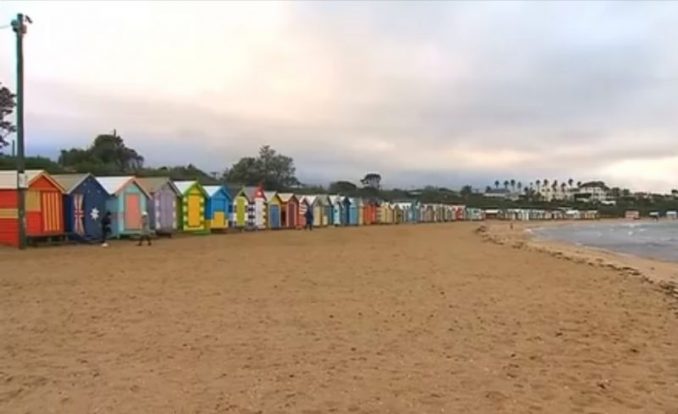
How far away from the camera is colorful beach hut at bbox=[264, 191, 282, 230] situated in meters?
53.5

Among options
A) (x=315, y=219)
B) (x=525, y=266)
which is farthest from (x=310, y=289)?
(x=315, y=219)

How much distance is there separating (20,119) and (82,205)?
5.60 metres

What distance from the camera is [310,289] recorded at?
555 inches

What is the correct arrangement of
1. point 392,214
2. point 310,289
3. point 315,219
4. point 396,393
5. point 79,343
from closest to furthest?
point 396,393
point 79,343
point 310,289
point 315,219
point 392,214

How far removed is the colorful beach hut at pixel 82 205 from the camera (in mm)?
29672

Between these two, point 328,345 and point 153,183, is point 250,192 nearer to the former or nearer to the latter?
point 153,183

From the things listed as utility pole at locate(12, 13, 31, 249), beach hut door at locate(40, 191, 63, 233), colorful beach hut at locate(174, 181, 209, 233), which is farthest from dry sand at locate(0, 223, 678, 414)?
colorful beach hut at locate(174, 181, 209, 233)

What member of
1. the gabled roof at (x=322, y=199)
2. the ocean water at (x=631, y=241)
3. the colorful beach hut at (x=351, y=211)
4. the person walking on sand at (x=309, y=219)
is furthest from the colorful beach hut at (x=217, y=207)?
the colorful beach hut at (x=351, y=211)

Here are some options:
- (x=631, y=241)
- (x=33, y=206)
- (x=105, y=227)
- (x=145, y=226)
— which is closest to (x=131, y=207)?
(x=145, y=226)

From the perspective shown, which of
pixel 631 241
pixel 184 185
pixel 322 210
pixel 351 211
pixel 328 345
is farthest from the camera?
pixel 351 211

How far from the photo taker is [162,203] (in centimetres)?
3691

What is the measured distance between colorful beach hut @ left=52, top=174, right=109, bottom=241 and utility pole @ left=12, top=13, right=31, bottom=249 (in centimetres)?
372

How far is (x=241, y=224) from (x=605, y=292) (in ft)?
114

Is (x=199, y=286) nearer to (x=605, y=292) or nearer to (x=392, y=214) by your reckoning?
(x=605, y=292)
